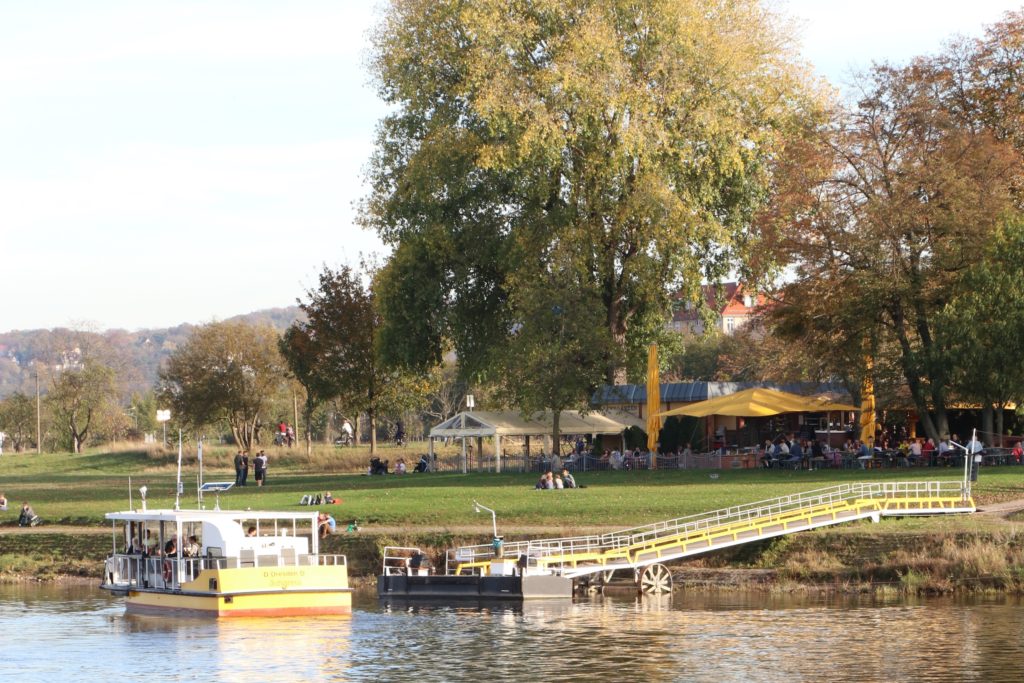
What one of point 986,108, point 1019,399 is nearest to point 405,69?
point 986,108

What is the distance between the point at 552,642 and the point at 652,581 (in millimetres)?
9364

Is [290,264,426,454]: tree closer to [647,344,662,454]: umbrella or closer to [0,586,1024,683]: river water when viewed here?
[647,344,662,454]: umbrella

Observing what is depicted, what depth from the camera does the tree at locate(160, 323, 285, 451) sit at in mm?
102438

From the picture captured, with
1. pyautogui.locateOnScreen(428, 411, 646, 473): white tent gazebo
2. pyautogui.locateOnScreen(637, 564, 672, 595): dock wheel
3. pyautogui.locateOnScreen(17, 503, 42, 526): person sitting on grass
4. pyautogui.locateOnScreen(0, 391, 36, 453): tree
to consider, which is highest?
pyautogui.locateOnScreen(0, 391, 36, 453): tree

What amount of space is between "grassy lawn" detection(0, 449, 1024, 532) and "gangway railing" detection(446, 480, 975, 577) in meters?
1.21

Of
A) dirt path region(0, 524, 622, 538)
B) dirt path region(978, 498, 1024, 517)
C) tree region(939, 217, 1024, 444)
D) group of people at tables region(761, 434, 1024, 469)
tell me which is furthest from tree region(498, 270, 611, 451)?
dirt path region(978, 498, 1024, 517)

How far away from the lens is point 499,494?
170 ft

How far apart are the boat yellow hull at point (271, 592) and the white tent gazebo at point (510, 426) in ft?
101

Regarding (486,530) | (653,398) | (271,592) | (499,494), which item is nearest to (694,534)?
(486,530)

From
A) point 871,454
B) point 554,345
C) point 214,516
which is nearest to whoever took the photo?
point 214,516

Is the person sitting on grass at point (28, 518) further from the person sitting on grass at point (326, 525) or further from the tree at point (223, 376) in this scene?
the tree at point (223, 376)

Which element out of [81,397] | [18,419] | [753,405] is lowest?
[753,405]

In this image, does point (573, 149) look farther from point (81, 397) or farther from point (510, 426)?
point (81, 397)

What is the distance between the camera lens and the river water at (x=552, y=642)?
1094 inches
